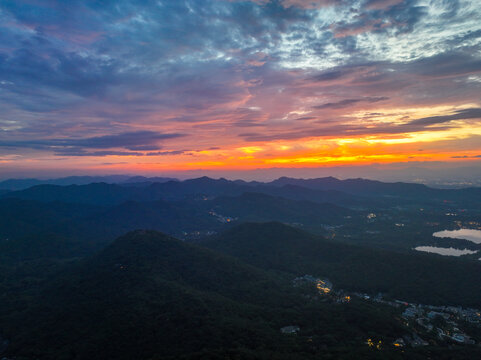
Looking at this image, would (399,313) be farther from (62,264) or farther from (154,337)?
(62,264)

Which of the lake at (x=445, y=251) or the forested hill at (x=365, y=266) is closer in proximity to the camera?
the forested hill at (x=365, y=266)

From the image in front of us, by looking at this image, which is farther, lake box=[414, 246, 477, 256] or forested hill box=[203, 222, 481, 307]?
lake box=[414, 246, 477, 256]

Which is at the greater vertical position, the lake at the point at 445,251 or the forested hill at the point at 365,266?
the forested hill at the point at 365,266

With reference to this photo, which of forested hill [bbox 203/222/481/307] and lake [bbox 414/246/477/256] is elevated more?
forested hill [bbox 203/222/481/307]

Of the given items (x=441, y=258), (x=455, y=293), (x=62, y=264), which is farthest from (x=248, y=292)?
(x=62, y=264)

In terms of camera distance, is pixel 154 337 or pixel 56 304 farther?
pixel 56 304

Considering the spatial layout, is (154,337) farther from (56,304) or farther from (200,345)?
(56,304)

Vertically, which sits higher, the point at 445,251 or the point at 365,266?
the point at 365,266

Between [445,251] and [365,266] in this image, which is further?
[445,251]

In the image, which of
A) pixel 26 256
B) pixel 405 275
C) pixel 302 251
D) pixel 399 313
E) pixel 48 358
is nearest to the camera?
pixel 48 358

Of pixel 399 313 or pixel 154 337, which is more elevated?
pixel 154 337

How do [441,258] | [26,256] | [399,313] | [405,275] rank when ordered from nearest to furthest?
[399,313], [405,275], [441,258], [26,256]
